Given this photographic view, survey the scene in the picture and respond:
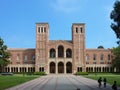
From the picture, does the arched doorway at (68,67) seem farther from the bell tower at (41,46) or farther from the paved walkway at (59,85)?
the paved walkway at (59,85)

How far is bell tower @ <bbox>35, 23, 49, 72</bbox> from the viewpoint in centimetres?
11550

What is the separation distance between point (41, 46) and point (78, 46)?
42.3 ft

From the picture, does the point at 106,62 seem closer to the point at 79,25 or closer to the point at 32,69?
the point at 79,25

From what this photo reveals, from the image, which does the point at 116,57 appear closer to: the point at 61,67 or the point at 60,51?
the point at 60,51

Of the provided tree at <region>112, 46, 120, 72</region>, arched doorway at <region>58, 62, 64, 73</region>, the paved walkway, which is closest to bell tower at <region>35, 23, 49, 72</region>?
arched doorway at <region>58, 62, 64, 73</region>

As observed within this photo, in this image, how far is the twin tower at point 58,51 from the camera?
116 metres

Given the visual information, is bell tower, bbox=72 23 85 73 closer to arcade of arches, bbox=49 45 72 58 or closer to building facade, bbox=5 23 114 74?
building facade, bbox=5 23 114 74

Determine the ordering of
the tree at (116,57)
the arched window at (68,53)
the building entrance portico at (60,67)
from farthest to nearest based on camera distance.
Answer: the building entrance portico at (60,67) → the arched window at (68,53) → the tree at (116,57)

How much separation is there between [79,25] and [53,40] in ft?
35.5

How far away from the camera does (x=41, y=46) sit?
11675 cm

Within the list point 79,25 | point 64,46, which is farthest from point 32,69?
point 79,25

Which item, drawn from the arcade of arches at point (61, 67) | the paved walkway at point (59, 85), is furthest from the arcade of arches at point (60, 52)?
the paved walkway at point (59, 85)

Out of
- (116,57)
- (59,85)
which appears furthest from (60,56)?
(59,85)

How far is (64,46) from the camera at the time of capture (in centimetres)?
11725
